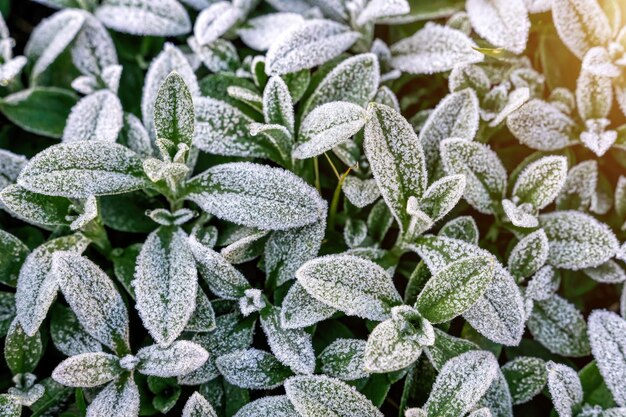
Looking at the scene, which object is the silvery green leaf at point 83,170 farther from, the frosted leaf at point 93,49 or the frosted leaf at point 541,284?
the frosted leaf at point 541,284

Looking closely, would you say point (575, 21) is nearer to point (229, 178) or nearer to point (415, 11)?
point (415, 11)

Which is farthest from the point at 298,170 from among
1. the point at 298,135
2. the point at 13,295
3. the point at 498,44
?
the point at 13,295

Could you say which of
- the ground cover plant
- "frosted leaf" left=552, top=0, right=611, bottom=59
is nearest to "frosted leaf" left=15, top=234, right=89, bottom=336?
the ground cover plant

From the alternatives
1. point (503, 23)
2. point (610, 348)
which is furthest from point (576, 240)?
point (503, 23)

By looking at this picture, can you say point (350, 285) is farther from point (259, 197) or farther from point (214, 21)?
point (214, 21)

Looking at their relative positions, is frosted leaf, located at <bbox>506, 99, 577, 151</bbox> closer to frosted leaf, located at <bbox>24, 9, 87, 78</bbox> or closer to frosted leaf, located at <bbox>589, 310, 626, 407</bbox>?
frosted leaf, located at <bbox>589, 310, 626, 407</bbox>

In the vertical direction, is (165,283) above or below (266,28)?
below
